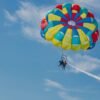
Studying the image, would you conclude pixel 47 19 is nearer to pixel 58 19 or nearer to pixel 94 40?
pixel 58 19

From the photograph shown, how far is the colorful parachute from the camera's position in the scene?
56.1m

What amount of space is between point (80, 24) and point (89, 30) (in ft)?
3.55

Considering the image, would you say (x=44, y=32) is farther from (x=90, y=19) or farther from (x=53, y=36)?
(x=90, y=19)

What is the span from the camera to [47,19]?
5709cm

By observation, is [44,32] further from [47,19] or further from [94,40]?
[94,40]

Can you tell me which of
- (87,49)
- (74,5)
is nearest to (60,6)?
(74,5)

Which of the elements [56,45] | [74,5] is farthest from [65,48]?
[74,5]

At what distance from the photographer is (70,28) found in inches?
2231

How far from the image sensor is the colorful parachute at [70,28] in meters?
56.1

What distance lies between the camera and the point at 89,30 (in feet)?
186

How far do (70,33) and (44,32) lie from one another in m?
2.45

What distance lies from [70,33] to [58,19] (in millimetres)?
1791

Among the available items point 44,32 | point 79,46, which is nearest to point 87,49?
point 79,46

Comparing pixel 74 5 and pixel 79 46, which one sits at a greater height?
pixel 74 5
